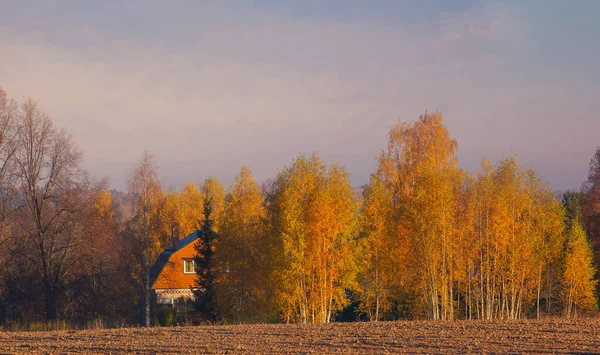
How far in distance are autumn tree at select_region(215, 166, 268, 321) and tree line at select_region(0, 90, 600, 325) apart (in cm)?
10

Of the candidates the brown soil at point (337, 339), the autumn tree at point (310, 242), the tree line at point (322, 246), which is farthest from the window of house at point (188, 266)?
the brown soil at point (337, 339)

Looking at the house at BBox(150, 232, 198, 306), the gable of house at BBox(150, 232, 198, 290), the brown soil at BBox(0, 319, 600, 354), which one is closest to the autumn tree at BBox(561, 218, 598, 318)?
the brown soil at BBox(0, 319, 600, 354)

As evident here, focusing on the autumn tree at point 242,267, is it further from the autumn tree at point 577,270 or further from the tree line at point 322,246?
the autumn tree at point 577,270

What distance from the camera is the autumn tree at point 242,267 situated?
132 ft

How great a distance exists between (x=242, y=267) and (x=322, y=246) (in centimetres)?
745

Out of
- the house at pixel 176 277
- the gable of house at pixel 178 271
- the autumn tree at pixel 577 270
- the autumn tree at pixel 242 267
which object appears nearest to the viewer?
the autumn tree at pixel 242 267

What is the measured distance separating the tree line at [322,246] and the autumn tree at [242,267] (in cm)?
10

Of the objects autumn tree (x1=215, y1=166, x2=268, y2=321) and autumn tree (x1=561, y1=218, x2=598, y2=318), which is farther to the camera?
autumn tree (x1=561, y1=218, x2=598, y2=318)

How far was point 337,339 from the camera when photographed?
22078 mm

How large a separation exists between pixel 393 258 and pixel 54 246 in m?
24.6

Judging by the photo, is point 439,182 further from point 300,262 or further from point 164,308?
point 164,308

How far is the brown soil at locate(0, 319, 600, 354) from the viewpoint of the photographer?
765 inches

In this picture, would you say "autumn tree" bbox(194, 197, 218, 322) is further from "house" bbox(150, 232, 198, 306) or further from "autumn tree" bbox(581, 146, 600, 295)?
"autumn tree" bbox(581, 146, 600, 295)

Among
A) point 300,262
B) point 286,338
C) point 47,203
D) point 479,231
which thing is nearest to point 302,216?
point 300,262
